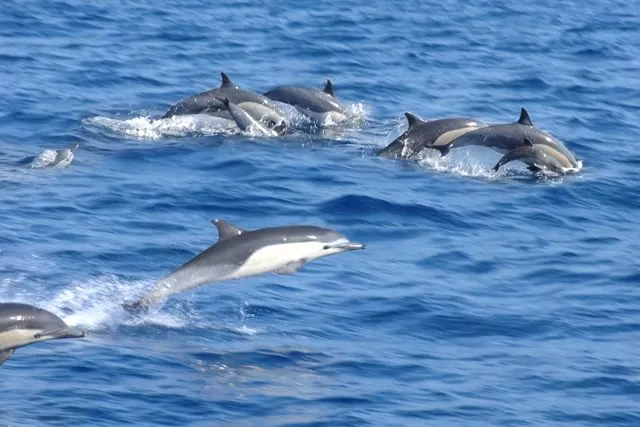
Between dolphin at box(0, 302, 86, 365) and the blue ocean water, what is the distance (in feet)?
1.56

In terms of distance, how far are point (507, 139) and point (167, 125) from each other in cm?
520

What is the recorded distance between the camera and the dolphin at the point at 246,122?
2278 centimetres

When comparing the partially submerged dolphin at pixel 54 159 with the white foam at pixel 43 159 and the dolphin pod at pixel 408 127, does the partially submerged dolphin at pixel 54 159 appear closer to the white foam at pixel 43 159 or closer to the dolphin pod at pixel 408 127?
the white foam at pixel 43 159

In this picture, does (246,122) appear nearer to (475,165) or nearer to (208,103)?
A: (208,103)

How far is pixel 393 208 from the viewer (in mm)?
19188

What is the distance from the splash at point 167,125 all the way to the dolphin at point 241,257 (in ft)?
25.7

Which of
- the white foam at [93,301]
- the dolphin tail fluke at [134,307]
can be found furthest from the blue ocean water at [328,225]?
the dolphin tail fluke at [134,307]

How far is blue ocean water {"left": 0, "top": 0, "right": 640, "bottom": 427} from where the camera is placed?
13055mm

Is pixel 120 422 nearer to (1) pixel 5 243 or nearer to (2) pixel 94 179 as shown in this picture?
(1) pixel 5 243

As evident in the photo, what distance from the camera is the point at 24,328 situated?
12344 millimetres

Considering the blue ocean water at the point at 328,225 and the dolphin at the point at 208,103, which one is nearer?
the blue ocean water at the point at 328,225

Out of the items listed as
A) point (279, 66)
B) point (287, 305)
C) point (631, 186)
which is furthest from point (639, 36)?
point (287, 305)

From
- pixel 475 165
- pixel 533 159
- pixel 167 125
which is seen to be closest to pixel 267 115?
pixel 167 125

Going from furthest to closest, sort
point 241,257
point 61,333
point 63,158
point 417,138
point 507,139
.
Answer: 1. point 417,138
2. point 507,139
3. point 63,158
4. point 241,257
5. point 61,333
